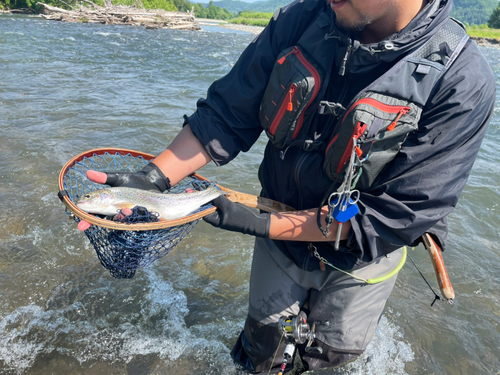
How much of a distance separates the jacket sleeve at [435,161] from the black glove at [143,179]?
4.93 ft

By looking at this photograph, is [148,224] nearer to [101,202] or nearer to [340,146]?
[101,202]

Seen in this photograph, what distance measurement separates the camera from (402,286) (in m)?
5.00

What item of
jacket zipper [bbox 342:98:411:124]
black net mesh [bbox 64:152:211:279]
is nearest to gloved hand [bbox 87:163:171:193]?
black net mesh [bbox 64:152:211:279]

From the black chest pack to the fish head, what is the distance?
1279 mm

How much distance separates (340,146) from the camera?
2.41 meters

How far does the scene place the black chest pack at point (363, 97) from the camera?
7.41ft

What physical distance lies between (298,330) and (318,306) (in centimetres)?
26

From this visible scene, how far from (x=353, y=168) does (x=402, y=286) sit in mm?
3321

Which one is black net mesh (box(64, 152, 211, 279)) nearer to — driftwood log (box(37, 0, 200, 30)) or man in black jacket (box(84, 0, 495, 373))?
man in black jacket (box(84, 0, 495, 373))

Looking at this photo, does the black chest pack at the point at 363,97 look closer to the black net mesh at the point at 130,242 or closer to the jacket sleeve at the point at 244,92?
the jacket sleeve at the point at 244,92

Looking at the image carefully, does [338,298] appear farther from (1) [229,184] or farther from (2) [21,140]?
(2) [21,140]

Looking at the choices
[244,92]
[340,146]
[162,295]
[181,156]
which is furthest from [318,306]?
[162,295]

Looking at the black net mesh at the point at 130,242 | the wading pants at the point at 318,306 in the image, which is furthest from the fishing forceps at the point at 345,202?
the black net mesh at the point at 130,242

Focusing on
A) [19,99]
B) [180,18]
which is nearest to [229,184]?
[19,99]
